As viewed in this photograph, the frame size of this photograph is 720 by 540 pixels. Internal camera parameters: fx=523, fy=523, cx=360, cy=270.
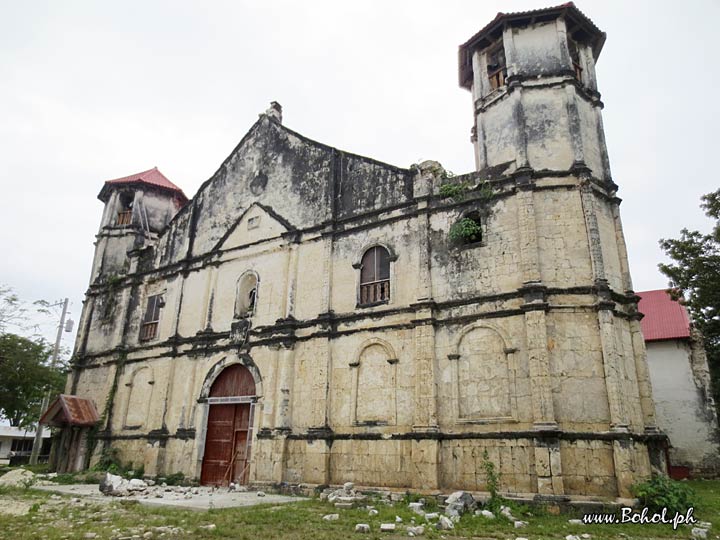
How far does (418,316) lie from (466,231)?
2469 millimetres

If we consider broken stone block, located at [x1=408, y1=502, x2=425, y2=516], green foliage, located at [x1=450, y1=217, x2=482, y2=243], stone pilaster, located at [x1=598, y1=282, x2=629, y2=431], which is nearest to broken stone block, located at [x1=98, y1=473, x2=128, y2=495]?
broken stone block, located at [x1=408, y1=502, x2=425, y2=516]

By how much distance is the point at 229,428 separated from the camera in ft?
53.6

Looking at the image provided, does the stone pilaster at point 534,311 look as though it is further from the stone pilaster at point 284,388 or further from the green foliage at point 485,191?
the stone pilaster at point 284,388

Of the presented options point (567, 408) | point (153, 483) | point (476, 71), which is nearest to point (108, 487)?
point (153, 483)

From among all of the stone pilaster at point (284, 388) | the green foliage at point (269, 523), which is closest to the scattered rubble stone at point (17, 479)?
the green foliage at point (269, 523)

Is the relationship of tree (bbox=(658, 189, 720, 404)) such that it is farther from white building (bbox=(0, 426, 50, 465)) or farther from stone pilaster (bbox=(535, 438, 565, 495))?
white building (bbox=(0, 426, 50, 465))

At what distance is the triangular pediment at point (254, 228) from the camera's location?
17.5 meters

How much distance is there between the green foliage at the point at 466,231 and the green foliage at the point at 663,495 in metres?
6.45

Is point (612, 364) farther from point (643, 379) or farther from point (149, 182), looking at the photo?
point (149, 182)

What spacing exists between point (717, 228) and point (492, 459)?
1213cm

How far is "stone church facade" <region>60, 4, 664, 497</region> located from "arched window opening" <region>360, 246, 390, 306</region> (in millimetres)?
46

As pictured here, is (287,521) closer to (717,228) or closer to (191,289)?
(191,289)

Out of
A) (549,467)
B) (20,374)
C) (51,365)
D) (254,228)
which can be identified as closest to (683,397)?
(549,467)

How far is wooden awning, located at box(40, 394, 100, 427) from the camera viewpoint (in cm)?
1902
